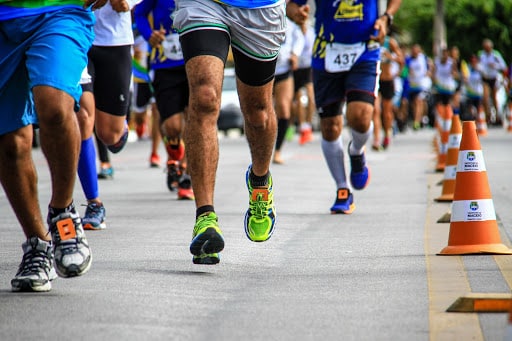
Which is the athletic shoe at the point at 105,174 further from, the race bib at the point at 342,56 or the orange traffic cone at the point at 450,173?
the race bib at the point at 342,56

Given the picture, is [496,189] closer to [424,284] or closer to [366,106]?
[366,106]

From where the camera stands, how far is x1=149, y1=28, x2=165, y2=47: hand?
10227 mm

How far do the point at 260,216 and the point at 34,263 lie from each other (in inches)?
58.2

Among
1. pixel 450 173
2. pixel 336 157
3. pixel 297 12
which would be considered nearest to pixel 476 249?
pixel 336 157

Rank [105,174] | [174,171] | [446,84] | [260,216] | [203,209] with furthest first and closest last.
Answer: [446,84]
[105,174]
[174,171]
[260,216]
[203,209]

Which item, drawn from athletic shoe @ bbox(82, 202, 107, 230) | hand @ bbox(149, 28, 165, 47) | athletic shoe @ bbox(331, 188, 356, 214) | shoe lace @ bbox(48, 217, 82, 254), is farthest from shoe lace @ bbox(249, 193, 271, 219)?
hand @ bbox(149, 28, 165, 47)

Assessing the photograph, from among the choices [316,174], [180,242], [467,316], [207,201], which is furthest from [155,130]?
[467,316]

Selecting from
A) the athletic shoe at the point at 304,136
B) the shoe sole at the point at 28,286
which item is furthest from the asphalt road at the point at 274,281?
the athletic shoe at the point at 304,136

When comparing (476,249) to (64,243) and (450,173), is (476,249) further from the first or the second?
(450,173)

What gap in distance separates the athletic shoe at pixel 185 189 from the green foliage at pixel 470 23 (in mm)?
47507

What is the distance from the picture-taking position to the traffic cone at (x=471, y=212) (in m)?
6.58

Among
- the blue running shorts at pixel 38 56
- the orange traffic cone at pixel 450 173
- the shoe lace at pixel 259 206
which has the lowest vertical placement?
the orange traffic cone at pixel 450 173

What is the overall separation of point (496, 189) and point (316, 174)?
9.47 ft

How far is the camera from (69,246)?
5129 millimetres
